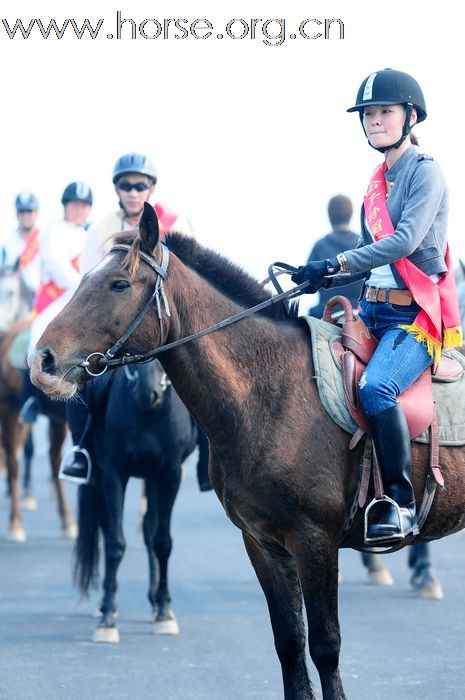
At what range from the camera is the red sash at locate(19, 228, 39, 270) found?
17.0m

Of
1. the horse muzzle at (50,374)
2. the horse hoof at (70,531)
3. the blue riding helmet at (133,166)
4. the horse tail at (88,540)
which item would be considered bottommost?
the horse hoof at (70,531)

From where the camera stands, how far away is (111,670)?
7.79 m

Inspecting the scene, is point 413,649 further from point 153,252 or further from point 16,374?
point 16,374

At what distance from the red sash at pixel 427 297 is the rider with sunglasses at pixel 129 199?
9.96 feet

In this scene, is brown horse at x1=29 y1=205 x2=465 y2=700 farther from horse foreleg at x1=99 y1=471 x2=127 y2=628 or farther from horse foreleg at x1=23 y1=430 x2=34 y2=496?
horse foreleg at x1=23 y1=430 x2=34 y2=496

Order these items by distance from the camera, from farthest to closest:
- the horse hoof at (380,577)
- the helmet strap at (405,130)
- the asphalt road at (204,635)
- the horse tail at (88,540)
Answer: the horse hoof at (380,577) → the horse tail at (88,540) → the asphalt road at (204,635) → the helmet strap at (405,130)

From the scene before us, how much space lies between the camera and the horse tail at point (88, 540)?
9.53 metres

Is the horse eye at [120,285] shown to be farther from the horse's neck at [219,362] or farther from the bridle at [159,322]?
the horse's neck at [219,362]

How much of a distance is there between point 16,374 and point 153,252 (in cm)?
852

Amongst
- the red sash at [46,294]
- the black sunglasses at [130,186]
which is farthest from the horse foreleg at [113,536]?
the red sash at [46,294]

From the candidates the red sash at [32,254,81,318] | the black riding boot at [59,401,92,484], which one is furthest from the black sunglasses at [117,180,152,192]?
the red sash at [32,254,81,318]

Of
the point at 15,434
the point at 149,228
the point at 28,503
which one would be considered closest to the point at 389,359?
the point at 149,228

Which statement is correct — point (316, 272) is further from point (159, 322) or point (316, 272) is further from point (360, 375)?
point (159, 322)

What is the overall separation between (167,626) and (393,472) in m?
3.64
